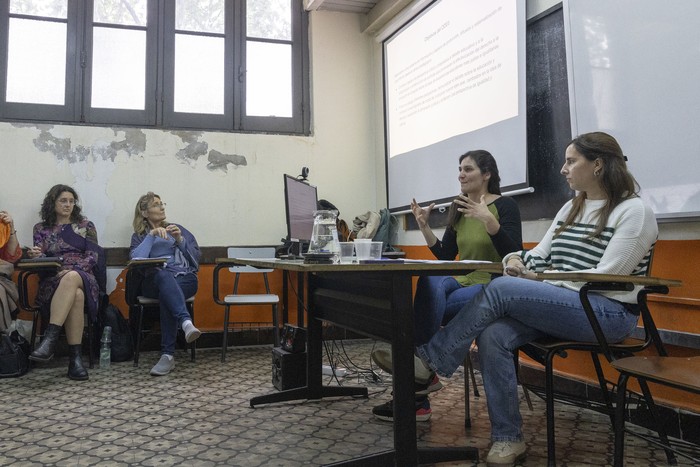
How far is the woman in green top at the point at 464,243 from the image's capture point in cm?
207

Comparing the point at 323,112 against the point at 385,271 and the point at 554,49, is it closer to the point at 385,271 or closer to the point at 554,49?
the point at 554,49

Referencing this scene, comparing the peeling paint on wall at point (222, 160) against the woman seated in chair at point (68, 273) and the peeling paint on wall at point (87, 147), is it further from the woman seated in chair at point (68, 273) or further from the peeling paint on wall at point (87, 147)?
the woman seated in chair at point (68, 273)


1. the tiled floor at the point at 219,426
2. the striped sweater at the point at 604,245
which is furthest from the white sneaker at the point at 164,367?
the striped sweater at the point at 604,245

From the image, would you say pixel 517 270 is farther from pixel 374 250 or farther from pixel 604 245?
pixel 374 250

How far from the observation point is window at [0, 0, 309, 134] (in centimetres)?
423

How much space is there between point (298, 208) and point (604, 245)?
1531mm

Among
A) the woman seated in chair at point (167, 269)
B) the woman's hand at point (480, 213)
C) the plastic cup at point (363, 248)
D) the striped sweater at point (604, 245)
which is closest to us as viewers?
the striped sweater at point (604, 245)

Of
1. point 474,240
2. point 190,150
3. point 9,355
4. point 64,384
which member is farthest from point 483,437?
point 190,150

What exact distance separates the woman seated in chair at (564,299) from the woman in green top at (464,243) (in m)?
0.18

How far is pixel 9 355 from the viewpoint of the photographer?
3322 millimetres

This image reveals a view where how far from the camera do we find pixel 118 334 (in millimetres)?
3867

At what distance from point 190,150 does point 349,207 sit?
4.73ft

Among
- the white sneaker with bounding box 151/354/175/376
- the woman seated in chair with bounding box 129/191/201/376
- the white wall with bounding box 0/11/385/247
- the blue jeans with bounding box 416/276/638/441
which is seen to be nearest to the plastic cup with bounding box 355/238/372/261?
the blue jeans with bounding box 416/276/638/441

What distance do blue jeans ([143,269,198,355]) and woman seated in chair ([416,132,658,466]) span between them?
2205 mm
